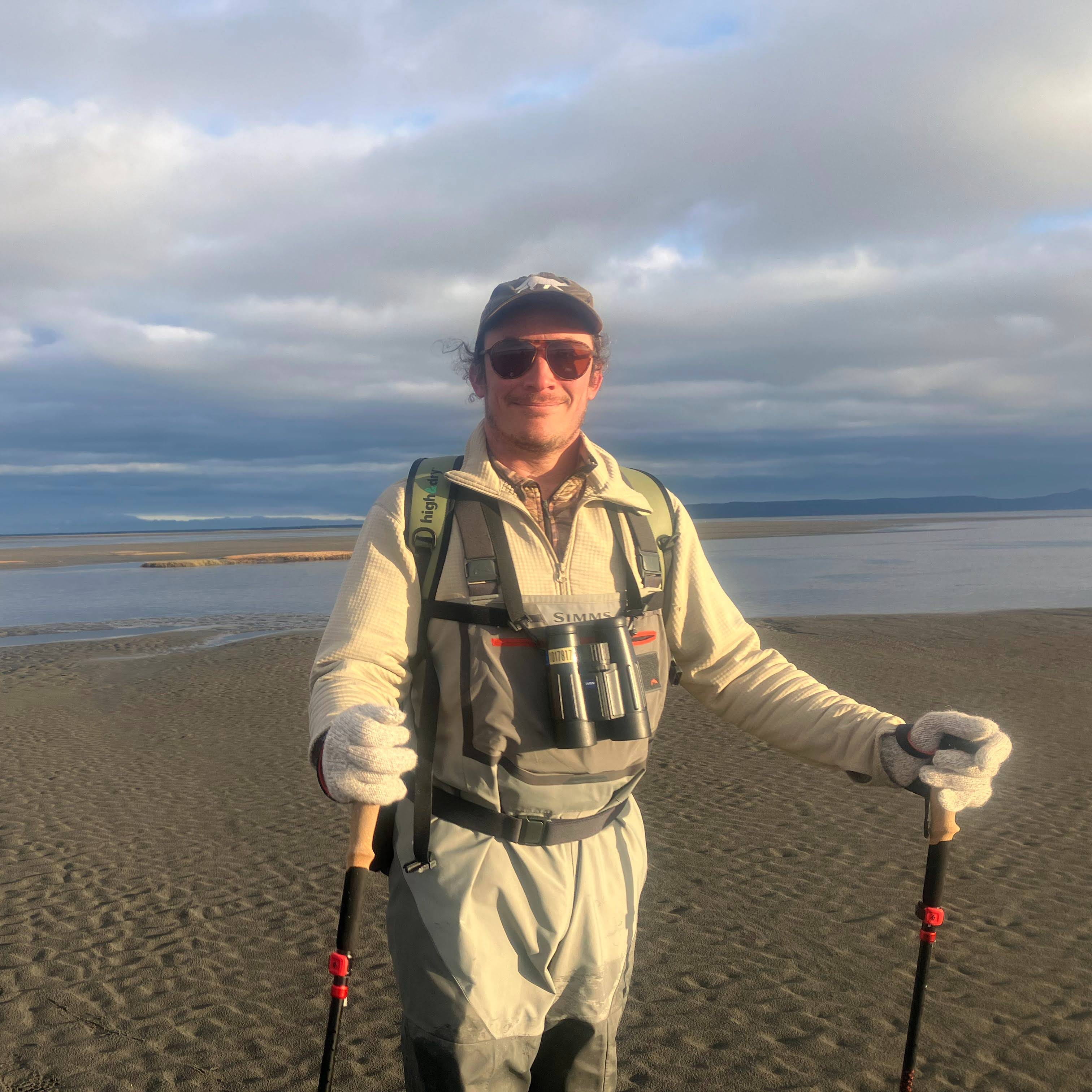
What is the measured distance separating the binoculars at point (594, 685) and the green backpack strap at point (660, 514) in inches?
14.8

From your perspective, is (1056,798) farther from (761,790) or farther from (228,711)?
(228,711)

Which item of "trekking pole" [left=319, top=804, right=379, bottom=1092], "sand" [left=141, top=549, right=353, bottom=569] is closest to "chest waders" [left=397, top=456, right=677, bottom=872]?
"trekking pole" [left=319, top=804, right=379, bottom=1092]

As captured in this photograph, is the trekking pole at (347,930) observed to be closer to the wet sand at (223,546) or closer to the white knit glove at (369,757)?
the white knit glove at (369,757)

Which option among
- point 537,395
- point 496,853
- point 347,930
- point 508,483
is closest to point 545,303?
Result: point 537,395

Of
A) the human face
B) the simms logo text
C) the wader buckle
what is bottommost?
the simms logo text

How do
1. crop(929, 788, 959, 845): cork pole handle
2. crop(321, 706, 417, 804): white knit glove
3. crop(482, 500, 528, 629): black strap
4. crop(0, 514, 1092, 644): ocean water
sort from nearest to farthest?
crop(321, 706, 417, 804): white knit glove → crop(482, 500, 528, 629): black strap → crop(929, 788, 959, 845): cork pole handle → crop(0, 514, 1092, 644): ocean water

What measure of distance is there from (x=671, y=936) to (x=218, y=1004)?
10.2ft

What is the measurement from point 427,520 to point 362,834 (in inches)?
36.5

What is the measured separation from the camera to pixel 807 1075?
486 centimetres

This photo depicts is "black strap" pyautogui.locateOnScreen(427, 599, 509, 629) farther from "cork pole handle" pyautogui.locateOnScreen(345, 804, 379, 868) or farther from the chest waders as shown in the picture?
"cork pole handle" pyautogui.locateOnScreen(345, 804, 379, 868)

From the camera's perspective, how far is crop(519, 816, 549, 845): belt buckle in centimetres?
265

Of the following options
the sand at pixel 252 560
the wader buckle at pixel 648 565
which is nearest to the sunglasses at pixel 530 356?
the wader buckle at pixel 648 565

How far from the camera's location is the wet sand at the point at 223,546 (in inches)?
2953

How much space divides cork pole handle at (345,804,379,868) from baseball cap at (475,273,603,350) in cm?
159
